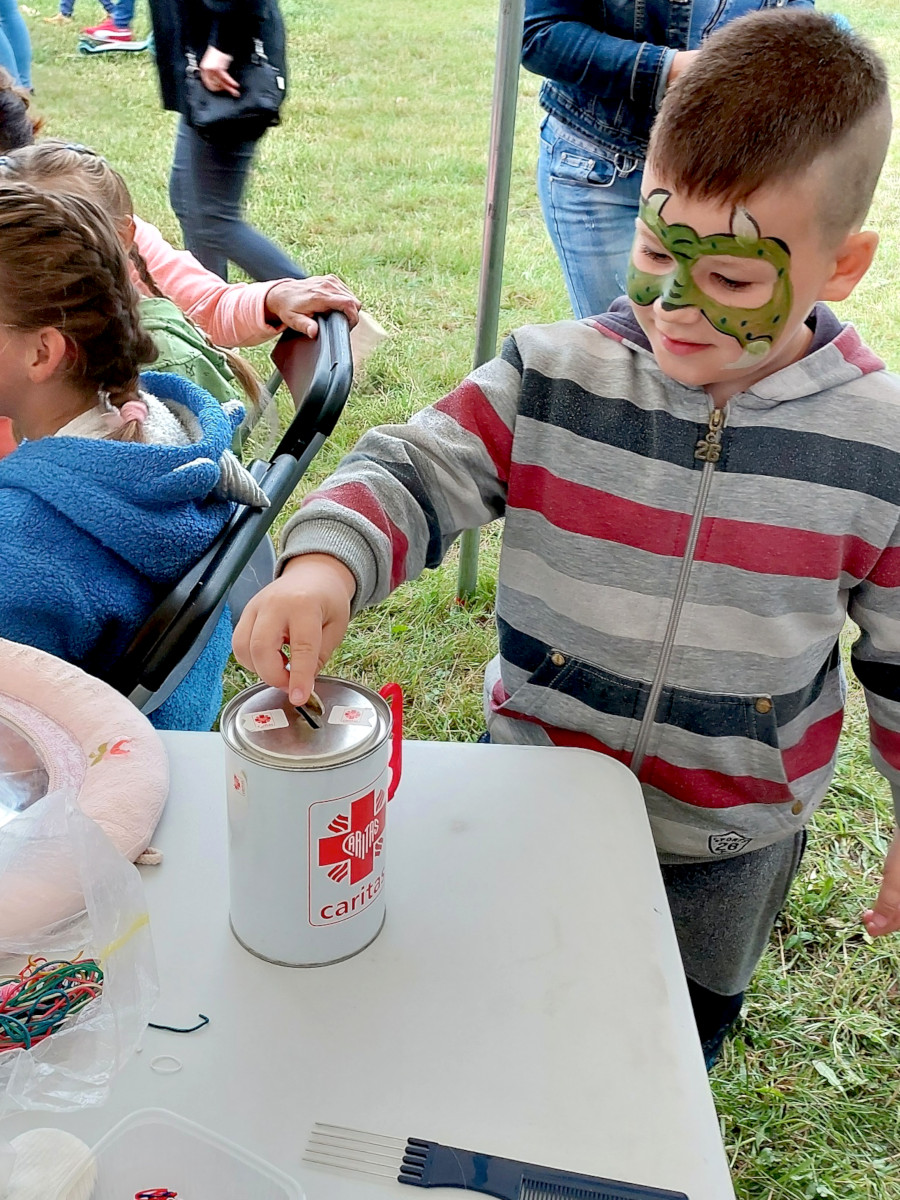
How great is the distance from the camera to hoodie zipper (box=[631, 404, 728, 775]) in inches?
36.5

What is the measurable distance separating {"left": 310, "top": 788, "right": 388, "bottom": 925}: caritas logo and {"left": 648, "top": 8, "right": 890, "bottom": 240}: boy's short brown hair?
1.83ft

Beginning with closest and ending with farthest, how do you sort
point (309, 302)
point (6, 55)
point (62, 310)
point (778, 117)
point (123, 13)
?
point (778, 117)
point (62, 310)
point (309, 302)
point (6, 55)
point (123, 13)

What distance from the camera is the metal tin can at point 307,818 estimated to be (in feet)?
1.84

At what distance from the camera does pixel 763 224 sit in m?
0.82

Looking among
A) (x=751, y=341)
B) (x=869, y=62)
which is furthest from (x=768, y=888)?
(x=869, y=62)

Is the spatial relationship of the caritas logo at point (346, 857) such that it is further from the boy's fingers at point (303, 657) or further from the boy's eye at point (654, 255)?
the boy's eye at point (654, 255)

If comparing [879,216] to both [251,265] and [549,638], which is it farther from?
[549,638]

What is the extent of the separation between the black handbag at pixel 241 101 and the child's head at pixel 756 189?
1.47m

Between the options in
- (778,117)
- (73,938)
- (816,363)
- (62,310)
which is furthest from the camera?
(62,310)

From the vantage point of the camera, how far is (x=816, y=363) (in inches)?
36.5

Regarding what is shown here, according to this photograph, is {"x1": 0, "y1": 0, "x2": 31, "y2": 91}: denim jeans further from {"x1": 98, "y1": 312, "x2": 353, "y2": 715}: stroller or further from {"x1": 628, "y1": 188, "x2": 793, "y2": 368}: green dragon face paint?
{"x1": 628, "y1": 188, "x2": 793, "y2": 368}: green dragon face paint

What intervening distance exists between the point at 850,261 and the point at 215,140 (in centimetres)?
168

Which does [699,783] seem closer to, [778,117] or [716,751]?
[716,751]

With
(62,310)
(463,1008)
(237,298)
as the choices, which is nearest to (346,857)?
(463,1008)
